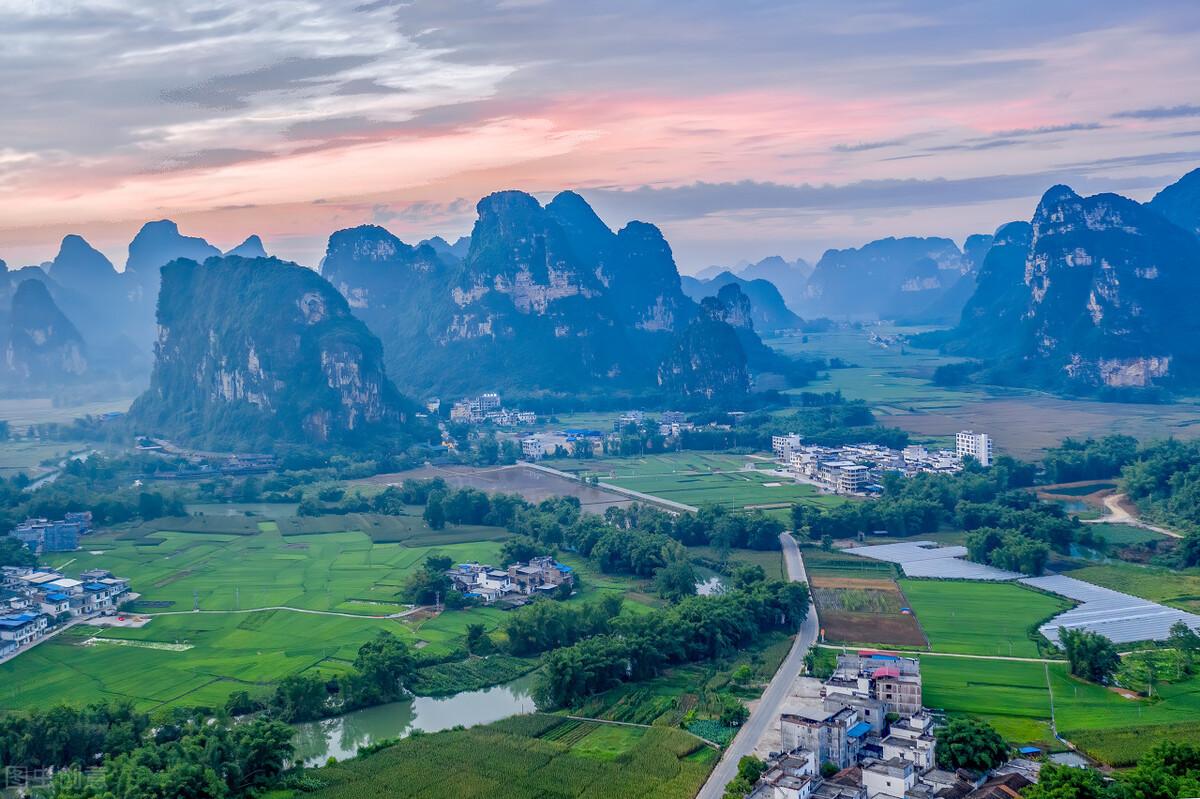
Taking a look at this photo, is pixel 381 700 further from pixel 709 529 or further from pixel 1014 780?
pixel 709 529

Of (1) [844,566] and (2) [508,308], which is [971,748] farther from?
(2) [508,308]

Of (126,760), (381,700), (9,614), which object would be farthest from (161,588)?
(126,760)

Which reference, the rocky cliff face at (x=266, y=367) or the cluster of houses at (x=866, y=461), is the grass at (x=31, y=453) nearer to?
the rocky cliff face at (x=266, y=367)

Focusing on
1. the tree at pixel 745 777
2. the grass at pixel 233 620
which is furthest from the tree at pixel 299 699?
the tree at pixel 745 777

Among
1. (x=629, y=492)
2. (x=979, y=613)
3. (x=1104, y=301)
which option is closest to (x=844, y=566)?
(x=979, y=613)

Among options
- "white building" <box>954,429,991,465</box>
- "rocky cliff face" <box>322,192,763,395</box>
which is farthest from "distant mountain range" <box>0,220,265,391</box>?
"white building" <box>954,429,991,465</box>

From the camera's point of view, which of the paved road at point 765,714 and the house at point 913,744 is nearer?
the house at point 913,744
